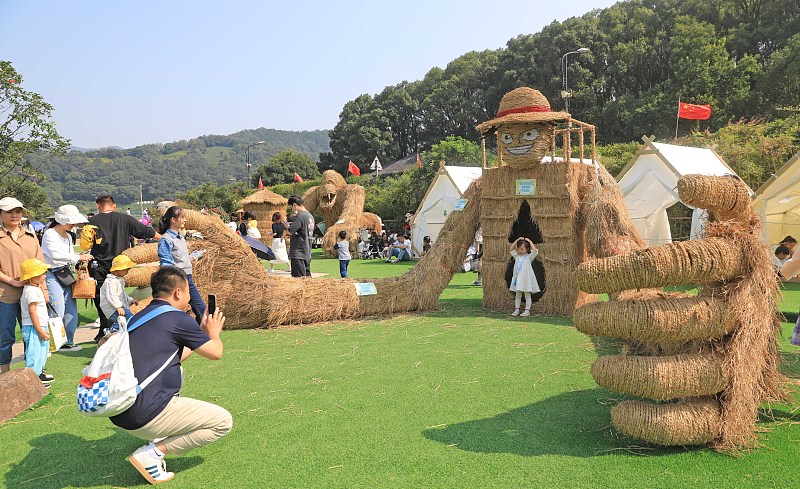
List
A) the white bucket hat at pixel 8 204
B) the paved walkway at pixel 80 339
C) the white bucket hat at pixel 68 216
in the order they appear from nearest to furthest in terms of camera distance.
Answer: the white bucket hat at pixel 8 204
the white bucket hat at pixel 68 216
the paved walkway at pixel 80 339

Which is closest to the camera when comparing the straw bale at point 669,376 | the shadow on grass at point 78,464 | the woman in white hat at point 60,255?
the straw bale at point 669,376

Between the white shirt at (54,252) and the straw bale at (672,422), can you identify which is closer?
the straw bale at (672,422)

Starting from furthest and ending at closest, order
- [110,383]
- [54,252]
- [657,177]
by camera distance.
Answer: [657,177], [54,252], [110,383]

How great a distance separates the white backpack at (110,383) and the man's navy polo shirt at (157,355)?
5 centimetres

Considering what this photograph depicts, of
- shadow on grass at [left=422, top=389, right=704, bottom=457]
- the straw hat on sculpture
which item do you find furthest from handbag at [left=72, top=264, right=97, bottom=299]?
shadow on grass at [left=422, top=389, right=704, bottom=457]

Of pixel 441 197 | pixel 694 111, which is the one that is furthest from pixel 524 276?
pixel 694 111

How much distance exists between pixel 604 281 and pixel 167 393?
2713 millimetres

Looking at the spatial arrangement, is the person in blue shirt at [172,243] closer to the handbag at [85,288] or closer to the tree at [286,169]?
the handbag at [85,288]

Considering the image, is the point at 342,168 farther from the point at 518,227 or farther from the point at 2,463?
the point at 2,463

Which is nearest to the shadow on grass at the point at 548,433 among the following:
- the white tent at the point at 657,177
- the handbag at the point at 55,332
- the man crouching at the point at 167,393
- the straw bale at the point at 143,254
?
the man crouching at the point at 167,393

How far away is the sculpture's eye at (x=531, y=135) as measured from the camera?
327 inches

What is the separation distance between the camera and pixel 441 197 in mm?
17594

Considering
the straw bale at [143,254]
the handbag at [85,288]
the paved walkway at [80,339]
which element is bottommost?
the paved walkway at [80,339]

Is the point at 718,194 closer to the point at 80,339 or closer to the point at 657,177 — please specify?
the point at 80,339
